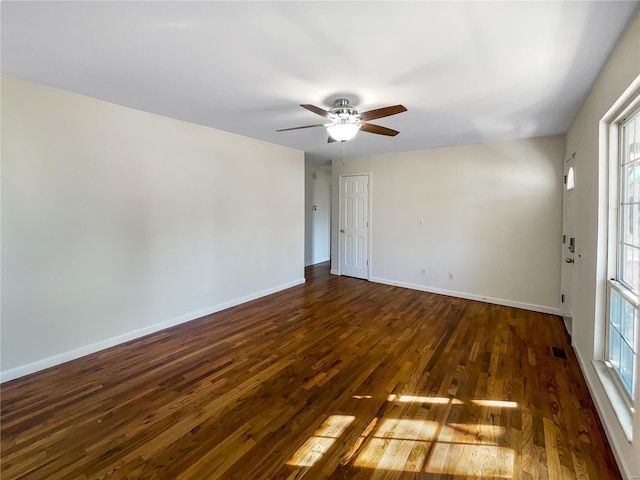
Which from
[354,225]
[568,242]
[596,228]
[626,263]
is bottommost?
[626,263]

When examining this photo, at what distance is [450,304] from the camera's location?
4277 mm

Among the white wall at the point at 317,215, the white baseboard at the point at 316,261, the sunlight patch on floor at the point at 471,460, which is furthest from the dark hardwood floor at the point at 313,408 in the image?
the white wall at the point at 317,215

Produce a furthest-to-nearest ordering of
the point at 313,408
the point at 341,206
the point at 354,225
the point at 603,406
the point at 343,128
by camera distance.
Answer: the point at 341,206 → the point at 354,225 → the point at 343,128 → the point at 313,408 → the point at 603,406

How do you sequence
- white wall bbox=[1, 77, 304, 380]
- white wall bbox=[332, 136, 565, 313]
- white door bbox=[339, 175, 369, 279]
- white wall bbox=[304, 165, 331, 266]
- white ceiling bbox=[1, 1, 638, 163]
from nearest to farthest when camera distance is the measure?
white ceiling bbox=[1, 1, 638, 163] < white wall bbox=[1, 77, 304, 380] < white wall bbox=[332, 136, 565, 313] < white door bbox=[339, 175, 369, 279] < white wall bbox=[304, 165, 331, 266]

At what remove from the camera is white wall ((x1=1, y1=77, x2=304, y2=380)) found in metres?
2.39

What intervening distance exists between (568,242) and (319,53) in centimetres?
354

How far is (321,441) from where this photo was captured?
1752mm

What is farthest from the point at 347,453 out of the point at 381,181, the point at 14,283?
the point at 381,181

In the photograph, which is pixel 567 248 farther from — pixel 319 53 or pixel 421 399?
pixel 319 53

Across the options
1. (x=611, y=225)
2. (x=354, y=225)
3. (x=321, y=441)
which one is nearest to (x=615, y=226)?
(x=611, y=225)

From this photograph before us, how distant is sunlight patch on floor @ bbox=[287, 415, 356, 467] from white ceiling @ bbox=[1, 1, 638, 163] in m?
2.41

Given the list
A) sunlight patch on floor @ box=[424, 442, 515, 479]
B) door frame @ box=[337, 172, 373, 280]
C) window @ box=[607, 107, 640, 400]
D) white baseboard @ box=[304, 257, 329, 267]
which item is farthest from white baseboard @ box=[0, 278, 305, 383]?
window @ box=[607, 107, 640, 400]

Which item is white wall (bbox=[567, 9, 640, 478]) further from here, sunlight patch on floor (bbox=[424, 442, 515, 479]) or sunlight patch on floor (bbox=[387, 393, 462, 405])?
sunlight patch on floor (bbox=[387, 393, 462, 405])

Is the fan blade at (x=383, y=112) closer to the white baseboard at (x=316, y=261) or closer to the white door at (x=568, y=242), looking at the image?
the white door at (x=568, y=242)
